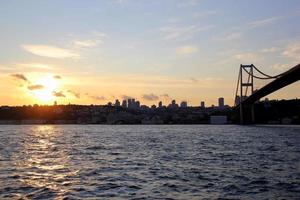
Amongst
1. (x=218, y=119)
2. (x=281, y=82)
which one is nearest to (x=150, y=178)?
(x=281, y=82)

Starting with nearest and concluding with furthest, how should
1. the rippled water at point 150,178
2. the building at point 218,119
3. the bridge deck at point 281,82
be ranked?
the rippled water at point 150,178 → the bridge deck at point 281,82 → the building at point 218,119

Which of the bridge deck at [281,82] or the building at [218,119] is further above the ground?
the bridge deck at [281,82]

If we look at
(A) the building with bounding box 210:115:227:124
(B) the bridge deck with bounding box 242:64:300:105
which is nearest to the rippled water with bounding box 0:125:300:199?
(B) the bridge deck with bounding box 242:64:300:105

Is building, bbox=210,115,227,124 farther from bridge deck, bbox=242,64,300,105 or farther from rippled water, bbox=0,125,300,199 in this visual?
rippled water, bbox=0,125,300,199

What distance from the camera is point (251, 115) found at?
405 feet

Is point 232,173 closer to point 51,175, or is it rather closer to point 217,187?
point 217,187

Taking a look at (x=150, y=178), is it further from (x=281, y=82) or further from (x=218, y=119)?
(x=218, y=119)

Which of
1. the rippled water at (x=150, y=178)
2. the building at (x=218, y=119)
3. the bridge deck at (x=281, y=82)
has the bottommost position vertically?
the rippled water at (x=150, y=178)

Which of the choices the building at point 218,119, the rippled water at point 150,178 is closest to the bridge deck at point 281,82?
the rippled water at point 150,178

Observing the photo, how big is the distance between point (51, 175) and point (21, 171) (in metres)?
2.34

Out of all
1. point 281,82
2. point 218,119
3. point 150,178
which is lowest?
point 150,178

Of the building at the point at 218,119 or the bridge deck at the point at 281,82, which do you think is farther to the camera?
the building at the point at 218,119

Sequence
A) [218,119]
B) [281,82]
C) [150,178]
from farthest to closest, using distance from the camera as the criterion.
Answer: [218,119] → [281,82] → [150,178]

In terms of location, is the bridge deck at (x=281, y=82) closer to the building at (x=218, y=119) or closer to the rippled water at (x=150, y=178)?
the rippled water at (x=150, y=178)
